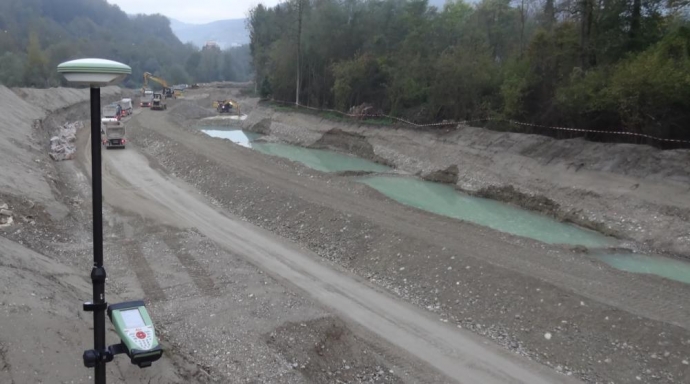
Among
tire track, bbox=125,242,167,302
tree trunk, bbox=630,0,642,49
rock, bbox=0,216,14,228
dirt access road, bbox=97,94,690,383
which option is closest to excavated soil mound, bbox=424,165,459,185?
dirt access road, bbox=97,94,690,383

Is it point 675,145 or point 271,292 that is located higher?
point 675,145

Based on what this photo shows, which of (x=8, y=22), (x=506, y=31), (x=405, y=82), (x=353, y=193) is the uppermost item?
(x=8, y=22)

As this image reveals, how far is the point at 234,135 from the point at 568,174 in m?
34.0

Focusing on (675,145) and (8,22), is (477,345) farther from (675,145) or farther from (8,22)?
(8,22)

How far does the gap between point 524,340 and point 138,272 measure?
10.1 metres

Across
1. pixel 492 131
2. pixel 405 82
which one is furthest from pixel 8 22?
pixel 492 131

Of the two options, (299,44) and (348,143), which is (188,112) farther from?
(348,143)

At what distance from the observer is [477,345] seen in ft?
36.8

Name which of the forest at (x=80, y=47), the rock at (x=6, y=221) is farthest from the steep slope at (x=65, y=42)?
the rock at (x=6, y=221)

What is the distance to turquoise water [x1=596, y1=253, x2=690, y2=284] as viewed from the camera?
16.3 metres

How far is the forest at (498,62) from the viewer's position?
79.1 feet

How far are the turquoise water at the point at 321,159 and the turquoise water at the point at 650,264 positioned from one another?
16807 mm

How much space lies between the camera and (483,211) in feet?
78.5

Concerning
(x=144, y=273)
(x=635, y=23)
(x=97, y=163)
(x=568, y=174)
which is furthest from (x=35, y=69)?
(x=97, y=163)
